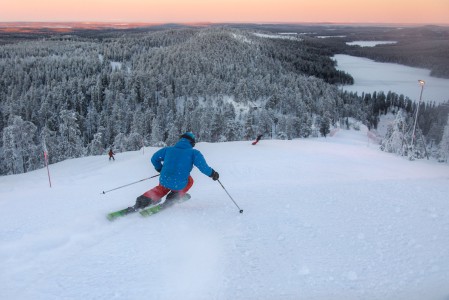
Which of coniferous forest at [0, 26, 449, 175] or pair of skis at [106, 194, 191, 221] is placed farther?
coniferous forest at [0, 26, 449, 175]

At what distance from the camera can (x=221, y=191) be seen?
8625 millimetres

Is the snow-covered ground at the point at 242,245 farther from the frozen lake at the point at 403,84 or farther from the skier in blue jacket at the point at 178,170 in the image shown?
the frozen lake at the point at 403,84

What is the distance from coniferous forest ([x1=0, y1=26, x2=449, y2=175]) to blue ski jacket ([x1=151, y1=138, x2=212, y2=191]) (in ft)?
180

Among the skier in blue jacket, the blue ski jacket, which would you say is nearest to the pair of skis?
the skier in blue jacket

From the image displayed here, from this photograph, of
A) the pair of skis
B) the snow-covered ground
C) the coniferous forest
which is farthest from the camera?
the coniferous forest

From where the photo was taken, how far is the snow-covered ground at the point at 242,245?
173 inches

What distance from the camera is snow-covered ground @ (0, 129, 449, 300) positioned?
440cm

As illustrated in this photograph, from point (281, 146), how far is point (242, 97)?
323ft

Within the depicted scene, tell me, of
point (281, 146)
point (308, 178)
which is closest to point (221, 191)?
point (308, 178)

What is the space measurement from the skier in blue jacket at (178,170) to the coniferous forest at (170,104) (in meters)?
54.7

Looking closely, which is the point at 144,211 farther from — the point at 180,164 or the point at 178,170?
the point at 180,164

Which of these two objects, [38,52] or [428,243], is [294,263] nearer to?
[428,243]

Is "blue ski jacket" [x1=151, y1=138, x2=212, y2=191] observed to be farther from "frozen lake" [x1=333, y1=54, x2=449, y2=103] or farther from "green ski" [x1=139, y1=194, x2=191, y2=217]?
"frozen lake" [x1=333, y1=54, x2=449, y2=103]

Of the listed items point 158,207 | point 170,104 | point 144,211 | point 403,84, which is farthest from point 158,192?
point 403,84
